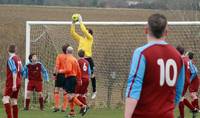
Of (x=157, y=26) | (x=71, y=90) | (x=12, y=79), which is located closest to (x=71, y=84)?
(x=71, y=90)

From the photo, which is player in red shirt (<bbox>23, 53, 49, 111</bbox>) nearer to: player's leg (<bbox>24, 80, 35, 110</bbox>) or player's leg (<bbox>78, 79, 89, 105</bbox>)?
player's leg (<bbox>24, 80, 35, 110</bbox>)

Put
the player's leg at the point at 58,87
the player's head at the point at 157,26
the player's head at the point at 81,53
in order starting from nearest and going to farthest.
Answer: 1. the player's head at the point at 157,26
2. the player's head at the point at 81,53
3. the player's leg at the point at 58,87

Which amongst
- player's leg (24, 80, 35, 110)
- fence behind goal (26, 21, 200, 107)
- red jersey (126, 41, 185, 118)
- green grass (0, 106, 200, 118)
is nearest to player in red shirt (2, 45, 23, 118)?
green grass (0, 106, 200, 118)

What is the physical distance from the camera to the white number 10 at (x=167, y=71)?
6.12m

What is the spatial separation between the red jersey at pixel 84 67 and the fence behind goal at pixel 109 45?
294 centimetres

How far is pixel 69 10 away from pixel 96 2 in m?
10.4

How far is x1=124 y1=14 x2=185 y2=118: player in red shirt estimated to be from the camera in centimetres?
605

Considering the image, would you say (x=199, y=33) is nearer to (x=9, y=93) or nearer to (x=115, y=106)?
(x=115, y=106)

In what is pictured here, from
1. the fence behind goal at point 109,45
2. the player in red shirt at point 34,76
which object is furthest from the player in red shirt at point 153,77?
the fence behind goal at point 109,45

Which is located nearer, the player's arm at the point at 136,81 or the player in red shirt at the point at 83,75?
the player's arm at the point at 136,81

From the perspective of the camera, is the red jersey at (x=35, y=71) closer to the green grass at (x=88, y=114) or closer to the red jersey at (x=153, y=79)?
the green grass at (x=88, y=114)

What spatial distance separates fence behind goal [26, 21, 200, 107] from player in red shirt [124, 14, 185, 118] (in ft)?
46.3

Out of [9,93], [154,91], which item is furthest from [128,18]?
[154,91]

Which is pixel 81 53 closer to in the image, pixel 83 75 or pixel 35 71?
pixel 83 75
